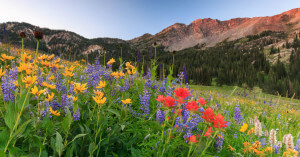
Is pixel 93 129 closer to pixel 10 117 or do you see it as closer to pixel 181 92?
pixel 10 117

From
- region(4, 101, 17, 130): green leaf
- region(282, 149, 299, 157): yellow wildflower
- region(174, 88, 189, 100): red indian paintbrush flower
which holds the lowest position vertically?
region(282, 149, 299, 157): yellow wildflower

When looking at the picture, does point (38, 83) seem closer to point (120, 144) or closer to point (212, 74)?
point (120, 144)

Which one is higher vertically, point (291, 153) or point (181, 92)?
point (181, 92)

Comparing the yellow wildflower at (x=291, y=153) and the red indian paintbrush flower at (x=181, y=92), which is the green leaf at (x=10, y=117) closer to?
the red indian paintbrush flower at (x=181, y=92)

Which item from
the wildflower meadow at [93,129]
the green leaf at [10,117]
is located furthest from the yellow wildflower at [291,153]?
the green leaf at [10,117]

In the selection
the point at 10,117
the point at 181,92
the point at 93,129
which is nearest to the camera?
the point at 10,117

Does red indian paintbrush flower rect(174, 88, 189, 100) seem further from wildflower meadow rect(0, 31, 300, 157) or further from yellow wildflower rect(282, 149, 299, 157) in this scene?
yellow wildflower rect(282, 149, 299, 157)

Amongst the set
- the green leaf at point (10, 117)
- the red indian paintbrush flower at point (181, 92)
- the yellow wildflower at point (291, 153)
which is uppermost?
the red indian paintbrush flower at point (181, 92)

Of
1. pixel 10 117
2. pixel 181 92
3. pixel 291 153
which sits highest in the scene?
pixel 181 92

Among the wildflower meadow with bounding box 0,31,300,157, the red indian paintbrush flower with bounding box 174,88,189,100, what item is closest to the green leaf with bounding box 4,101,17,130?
the wildflower meadow with bounding box 0,31,300,157

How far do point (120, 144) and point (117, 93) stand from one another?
41.2 inches

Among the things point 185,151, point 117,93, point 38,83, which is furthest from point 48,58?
point 185,151

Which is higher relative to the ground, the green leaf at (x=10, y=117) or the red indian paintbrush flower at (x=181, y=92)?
the red indian paintbrush flower at (x=181, y=92)

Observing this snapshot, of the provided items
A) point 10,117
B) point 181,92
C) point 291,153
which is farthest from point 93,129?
point 291,153
